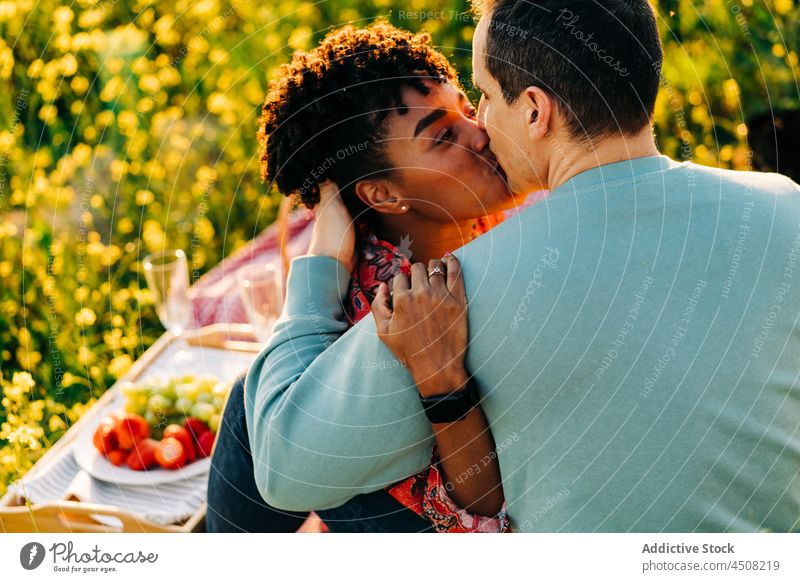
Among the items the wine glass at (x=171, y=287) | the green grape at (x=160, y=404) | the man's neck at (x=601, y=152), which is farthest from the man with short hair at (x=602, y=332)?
the wine glass at (x=171, y=287)

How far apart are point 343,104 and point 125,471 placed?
0.77 metres

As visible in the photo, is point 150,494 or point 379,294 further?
point 150,494

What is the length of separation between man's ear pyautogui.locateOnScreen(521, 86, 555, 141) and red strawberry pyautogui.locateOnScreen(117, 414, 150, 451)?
96 cm

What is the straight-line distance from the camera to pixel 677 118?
2.60m

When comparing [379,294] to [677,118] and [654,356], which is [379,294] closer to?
[654,356]

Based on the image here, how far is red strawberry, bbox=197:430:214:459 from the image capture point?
5.26ft

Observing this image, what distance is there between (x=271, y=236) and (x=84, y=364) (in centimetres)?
71

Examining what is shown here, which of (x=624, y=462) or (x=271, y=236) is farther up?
(x=271, y=236)

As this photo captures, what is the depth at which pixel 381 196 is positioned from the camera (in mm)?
1325

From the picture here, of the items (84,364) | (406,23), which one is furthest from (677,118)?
(84,364)

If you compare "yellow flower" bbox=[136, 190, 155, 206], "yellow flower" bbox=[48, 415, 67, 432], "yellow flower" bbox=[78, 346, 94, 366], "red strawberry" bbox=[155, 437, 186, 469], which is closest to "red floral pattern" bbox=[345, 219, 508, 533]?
"red strawberry" bbox=[155, 437, 186, 469]

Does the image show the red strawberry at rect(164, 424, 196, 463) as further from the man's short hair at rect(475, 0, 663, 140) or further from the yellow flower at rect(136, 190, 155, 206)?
the yellow flower at rect(136, 190, 155, 206)

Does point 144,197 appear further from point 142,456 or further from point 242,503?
point 242,503

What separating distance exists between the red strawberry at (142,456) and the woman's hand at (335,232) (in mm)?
532
